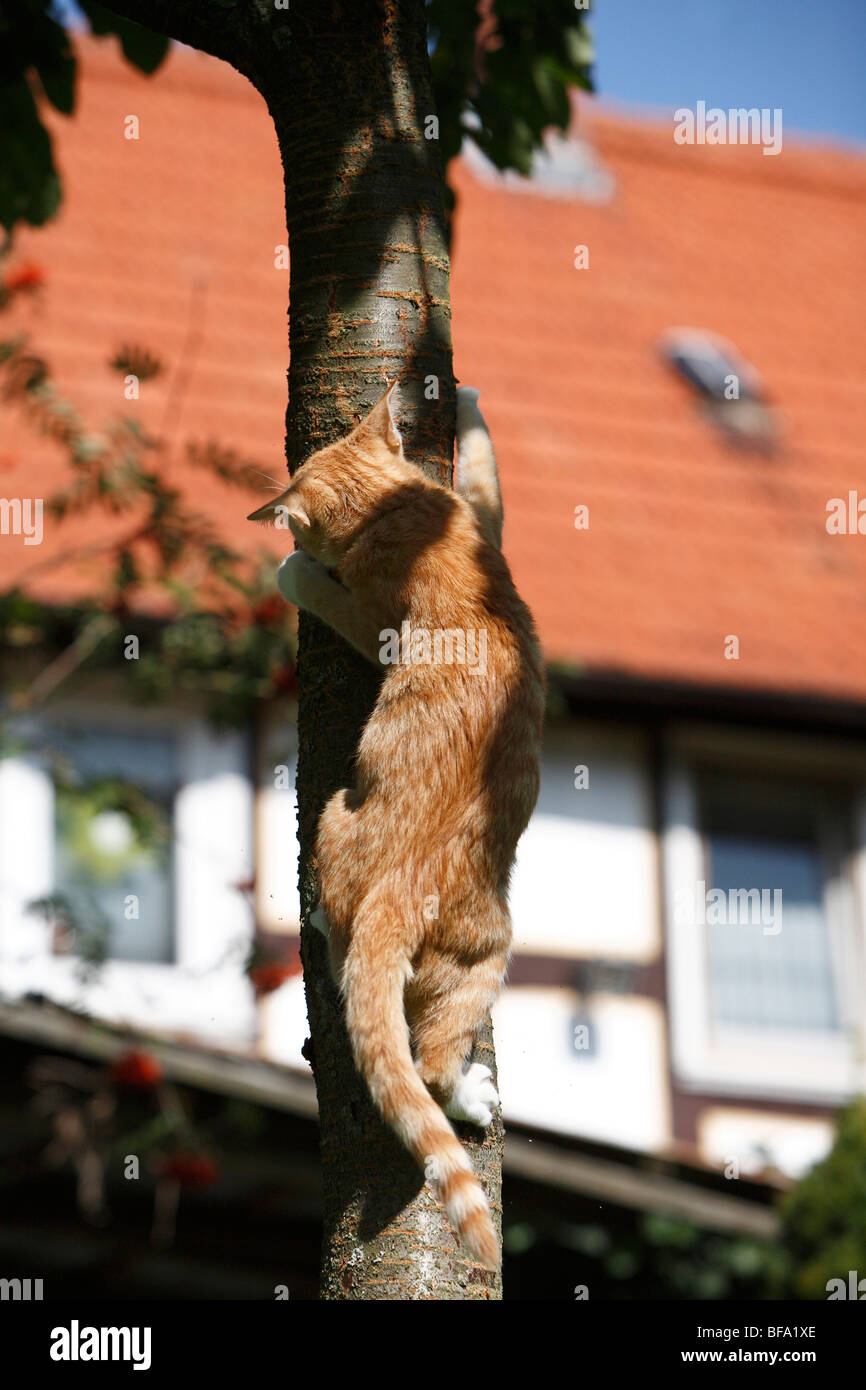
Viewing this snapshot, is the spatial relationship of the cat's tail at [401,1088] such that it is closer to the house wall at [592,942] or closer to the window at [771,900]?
the house wall at [592,942]

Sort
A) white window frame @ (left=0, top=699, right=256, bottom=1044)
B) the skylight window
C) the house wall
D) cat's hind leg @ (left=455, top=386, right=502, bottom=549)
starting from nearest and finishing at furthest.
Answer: cat's hind leg @ (left=455, top=386, right=502, bottom=549) → white window frame @ (left=0, top=699, right=256, bottom=1044) → the house wall → the skylight window

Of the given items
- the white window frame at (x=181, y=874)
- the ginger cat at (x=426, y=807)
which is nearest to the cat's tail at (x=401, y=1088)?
the ginger cat at (x=426, y=807)

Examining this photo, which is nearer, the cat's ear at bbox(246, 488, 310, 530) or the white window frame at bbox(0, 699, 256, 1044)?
the cat's ear at bbox(246, 488, 310, 530)

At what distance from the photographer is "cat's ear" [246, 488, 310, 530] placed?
439cm

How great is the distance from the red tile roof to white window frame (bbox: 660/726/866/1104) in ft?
2.17

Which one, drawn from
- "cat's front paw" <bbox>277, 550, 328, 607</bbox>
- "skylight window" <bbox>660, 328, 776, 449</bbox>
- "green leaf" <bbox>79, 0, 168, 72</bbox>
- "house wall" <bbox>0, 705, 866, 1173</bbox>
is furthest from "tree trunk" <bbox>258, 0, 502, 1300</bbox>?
"skylight window" <bbox>660, 328, 776, 449</bbox>

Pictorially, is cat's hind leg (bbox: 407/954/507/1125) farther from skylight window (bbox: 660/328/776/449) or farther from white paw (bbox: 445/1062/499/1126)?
skylight window (bbox: 660/328/776/449)

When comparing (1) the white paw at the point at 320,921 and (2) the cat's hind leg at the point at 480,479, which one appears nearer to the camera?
(1) the white paw at the point at 320,921

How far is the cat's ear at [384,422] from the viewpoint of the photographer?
11.6 feet
